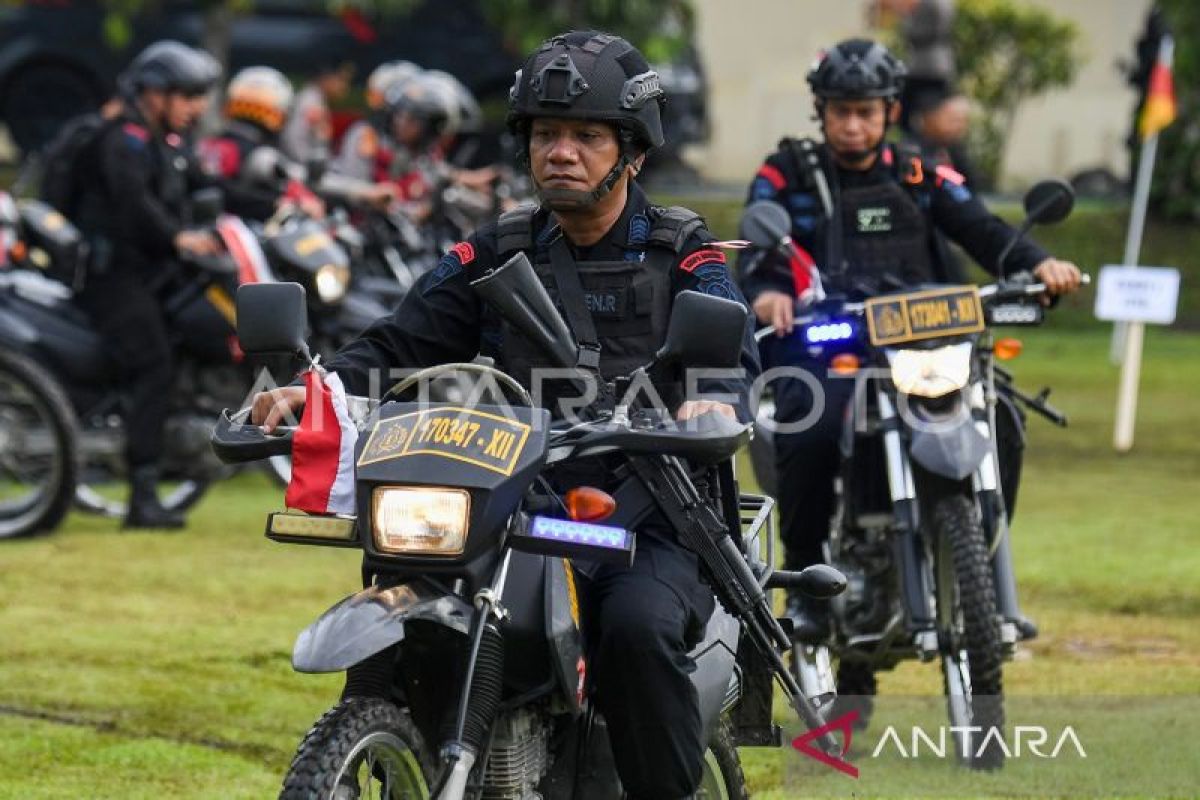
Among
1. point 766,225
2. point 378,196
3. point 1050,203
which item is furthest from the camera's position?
point 378,196

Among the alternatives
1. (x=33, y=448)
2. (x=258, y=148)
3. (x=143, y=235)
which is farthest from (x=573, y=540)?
(x=258, y=148)

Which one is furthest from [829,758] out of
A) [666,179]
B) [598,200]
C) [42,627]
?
[666,179]

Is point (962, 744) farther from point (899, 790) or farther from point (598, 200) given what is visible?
point (598, 200)

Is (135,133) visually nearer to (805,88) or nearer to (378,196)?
(378,196)

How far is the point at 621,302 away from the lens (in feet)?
16.6

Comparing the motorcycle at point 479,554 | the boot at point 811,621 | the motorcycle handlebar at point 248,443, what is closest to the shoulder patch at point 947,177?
the boot at point 811,621

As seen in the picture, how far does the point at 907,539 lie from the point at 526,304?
2777mm

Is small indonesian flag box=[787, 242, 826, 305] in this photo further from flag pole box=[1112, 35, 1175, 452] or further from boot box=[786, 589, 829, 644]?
flag pole box=[1112, 35, 1175, 452]

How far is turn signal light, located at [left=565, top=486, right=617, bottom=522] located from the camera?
4.53 meters

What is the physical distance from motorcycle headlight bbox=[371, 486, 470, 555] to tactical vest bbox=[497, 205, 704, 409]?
2.47 feet

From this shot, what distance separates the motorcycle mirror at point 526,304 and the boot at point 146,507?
6981mm

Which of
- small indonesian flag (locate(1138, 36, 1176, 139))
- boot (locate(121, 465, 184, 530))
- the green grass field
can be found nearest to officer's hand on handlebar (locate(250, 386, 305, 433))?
the green grass field

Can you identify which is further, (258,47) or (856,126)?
(258,47)

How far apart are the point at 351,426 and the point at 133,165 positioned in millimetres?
6902
